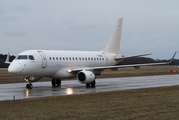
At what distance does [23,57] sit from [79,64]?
295 inches

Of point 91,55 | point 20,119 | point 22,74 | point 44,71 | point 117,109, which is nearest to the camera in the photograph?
point 20,119

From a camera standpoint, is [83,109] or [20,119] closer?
[20,119]

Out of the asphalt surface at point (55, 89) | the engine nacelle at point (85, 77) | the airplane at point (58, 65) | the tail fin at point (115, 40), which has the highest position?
the tail fin at point (115, 40)

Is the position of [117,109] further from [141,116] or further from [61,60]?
[61,60]

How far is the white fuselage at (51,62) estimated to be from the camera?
26141 millimetres

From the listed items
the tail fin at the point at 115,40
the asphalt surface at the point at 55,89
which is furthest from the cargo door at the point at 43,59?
the tail fin at the point at 115,40

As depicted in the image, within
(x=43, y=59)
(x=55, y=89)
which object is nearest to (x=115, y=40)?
(x=43, y=59)

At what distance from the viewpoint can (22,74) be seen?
85.0 feet

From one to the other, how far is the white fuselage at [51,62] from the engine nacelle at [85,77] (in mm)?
1347

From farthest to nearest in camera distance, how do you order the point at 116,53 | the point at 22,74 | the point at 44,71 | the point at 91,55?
the point at 116,53 < the point at 91,55 < the point at 44,71 < the point at 22,74

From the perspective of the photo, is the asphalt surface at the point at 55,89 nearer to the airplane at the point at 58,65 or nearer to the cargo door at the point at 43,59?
the airplane at the point at 58,65

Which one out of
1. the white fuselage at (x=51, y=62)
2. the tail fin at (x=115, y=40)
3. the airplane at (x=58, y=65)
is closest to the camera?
the white fuselage at (x=51, y=62)

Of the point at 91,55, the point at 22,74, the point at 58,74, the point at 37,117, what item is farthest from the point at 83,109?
the point at 91,55

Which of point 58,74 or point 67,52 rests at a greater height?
point 67,52
